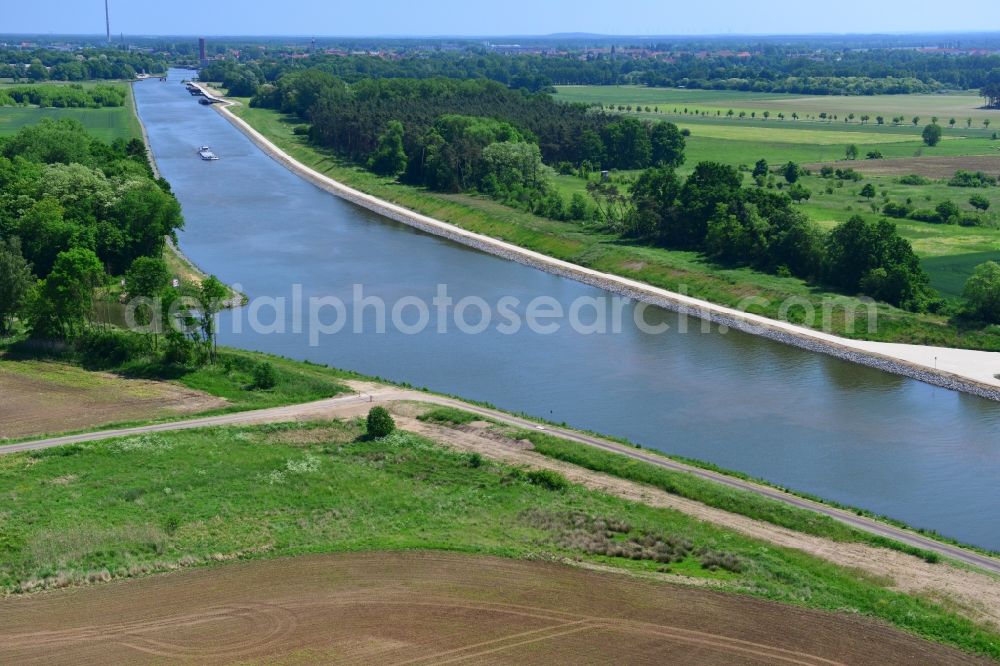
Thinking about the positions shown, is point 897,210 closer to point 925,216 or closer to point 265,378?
point 925,216

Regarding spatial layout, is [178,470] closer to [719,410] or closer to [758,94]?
[719,410]

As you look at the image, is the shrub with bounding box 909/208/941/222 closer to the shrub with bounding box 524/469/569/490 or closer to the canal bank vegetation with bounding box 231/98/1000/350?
the canal bank vegetation with bounding box 231/98/1000/350

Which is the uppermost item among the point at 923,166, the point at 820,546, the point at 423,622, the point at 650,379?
the point at 923,166

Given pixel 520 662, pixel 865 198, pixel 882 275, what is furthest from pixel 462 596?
pixel 865 198

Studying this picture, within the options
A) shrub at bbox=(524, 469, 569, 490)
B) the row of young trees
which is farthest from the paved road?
the row of young trees

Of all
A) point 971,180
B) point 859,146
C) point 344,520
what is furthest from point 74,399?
point 859,146

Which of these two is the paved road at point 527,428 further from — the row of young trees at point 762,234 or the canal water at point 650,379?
the row of young trees at point 762,234

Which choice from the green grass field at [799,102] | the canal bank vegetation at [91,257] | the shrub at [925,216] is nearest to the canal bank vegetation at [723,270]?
the shrub at [925,216]
